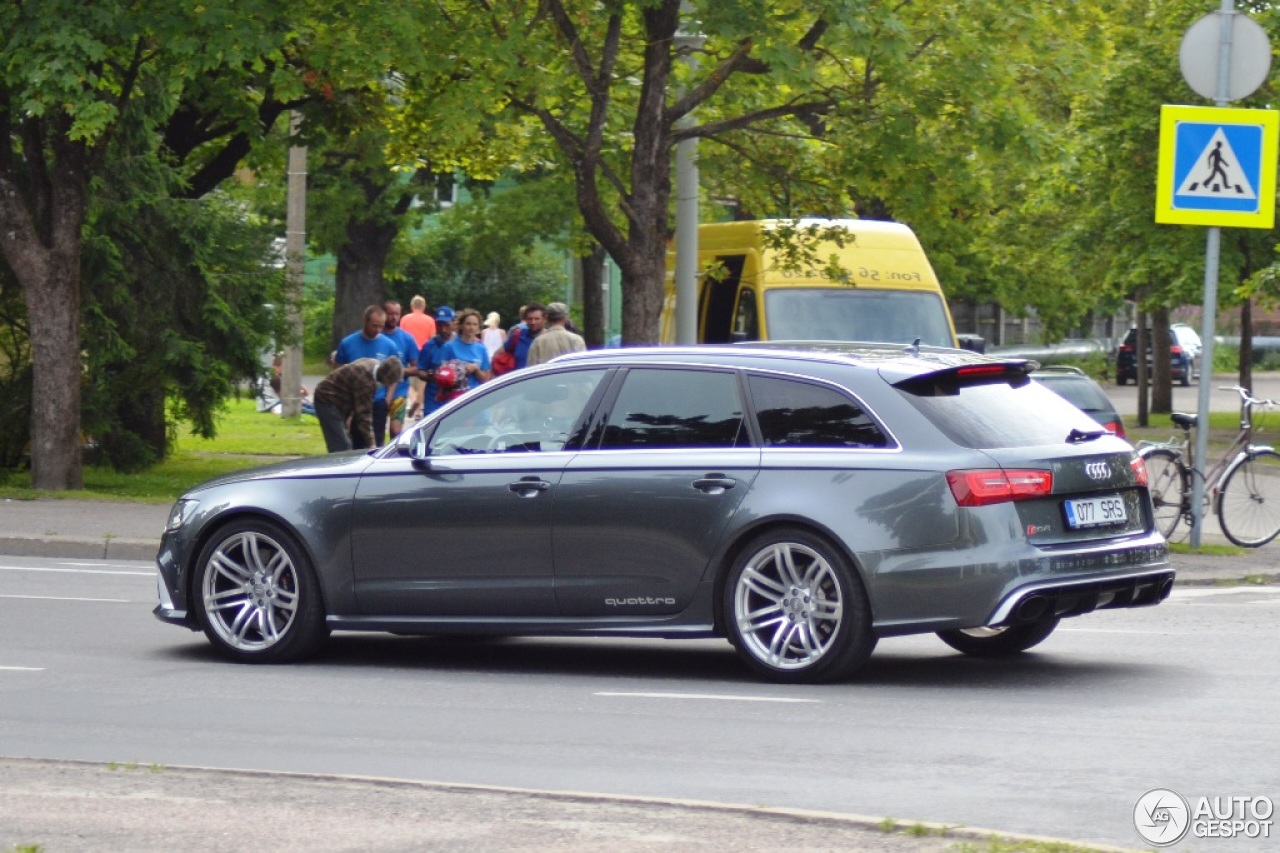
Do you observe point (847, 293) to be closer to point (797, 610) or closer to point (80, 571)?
point (80, 571)

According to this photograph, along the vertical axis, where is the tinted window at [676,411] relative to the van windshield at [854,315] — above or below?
below

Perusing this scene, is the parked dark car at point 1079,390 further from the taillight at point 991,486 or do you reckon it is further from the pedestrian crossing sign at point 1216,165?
the taillight at point 991,486

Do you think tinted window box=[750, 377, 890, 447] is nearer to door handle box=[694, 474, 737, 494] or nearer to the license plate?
door handle box=[694, 474, 737, 494]

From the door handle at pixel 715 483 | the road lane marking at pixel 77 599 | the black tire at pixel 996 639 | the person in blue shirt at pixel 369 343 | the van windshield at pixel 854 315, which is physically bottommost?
the road lane marking at pixel 77 599

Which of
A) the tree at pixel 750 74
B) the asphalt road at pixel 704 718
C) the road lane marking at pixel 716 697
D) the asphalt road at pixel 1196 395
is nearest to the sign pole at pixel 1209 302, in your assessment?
the tree at pixel 750 74

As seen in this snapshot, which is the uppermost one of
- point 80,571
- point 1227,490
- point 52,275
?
point 52,275

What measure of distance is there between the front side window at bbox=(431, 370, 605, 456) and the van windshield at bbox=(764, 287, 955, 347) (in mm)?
11745

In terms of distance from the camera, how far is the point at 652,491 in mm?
9750

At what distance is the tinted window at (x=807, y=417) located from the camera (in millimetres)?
9547

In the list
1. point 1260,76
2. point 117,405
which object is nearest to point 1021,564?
point 1260,76

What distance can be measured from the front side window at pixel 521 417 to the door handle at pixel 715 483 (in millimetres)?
790

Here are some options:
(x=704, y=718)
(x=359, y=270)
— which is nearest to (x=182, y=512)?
(x=704, y=718)

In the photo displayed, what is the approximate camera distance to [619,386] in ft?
33.1

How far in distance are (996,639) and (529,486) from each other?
7.95 feet
